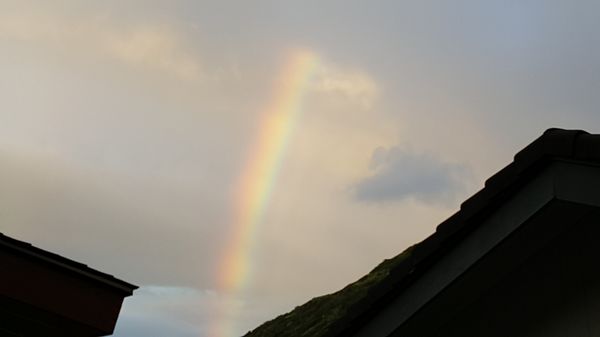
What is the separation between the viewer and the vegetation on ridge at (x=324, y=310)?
28.1ft

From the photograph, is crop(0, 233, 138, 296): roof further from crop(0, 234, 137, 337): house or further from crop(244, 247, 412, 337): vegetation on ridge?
crop(244, 247, 412, 337): vegetation on ridge

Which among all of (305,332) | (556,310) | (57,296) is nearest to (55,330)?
(57,296)

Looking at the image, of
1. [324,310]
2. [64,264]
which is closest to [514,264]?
[64,264]

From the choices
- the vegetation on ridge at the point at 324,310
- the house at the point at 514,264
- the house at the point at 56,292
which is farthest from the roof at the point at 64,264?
the vegetation on ridge at the point at 324,310

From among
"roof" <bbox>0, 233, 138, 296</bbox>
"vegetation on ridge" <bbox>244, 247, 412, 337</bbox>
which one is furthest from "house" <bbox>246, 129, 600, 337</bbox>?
"vegetation on ridge" <bbox>244, 247, 412, 337</bbox>

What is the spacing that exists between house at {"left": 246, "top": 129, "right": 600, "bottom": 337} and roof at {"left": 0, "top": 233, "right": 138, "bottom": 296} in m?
1.49

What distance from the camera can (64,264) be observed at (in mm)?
3906

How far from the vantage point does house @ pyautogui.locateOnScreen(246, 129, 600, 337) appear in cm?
291

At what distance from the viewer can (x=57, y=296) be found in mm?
3871

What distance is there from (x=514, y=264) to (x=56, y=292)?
114 inches

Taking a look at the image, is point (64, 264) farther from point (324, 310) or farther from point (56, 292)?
point (324, 310)

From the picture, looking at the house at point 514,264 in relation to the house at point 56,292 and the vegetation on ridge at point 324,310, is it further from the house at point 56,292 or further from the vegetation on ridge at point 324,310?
the vegetation on ridge at point 324,310

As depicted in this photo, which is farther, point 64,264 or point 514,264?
point 64,264

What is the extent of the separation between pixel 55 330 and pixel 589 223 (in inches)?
136
